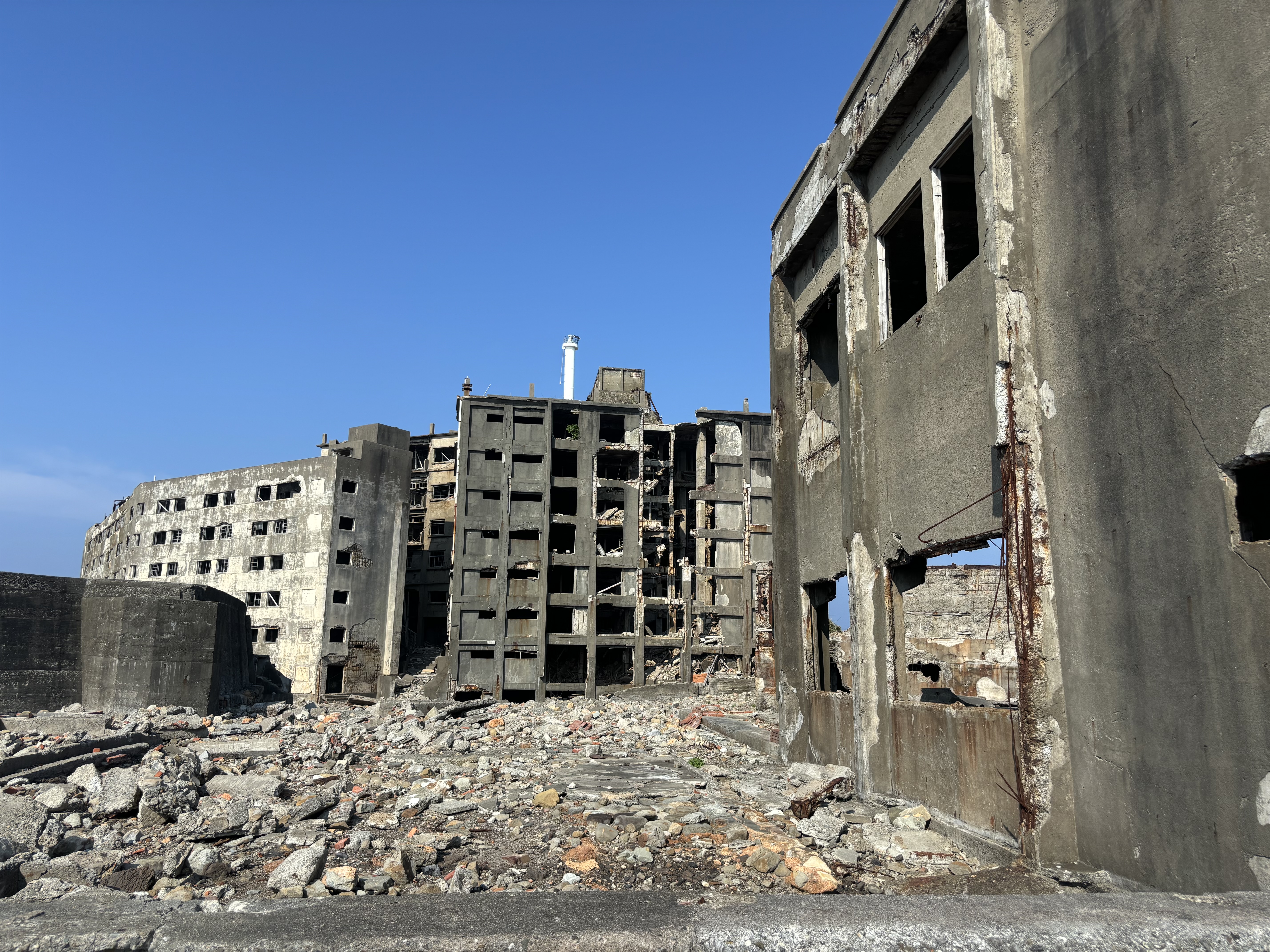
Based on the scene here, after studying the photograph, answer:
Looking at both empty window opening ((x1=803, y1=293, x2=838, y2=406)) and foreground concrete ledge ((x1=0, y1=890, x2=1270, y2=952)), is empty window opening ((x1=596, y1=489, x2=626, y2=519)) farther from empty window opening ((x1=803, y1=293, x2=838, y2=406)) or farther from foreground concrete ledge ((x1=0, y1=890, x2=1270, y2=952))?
foreground concrete ledge ((x1=0, y1=890, x2=1270, y2=952))

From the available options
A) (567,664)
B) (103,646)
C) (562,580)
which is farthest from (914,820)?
(562,580)

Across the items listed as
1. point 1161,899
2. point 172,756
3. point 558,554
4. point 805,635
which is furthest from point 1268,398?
point 558,554

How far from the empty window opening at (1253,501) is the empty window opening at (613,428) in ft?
111

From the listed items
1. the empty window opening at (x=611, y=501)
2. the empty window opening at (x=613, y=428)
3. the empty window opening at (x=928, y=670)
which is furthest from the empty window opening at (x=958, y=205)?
the empty window opening at (x=613, y=428)

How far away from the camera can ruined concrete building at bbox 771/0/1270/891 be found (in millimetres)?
4348

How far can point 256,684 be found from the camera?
2673cm

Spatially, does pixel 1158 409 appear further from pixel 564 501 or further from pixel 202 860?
pixel 564 501

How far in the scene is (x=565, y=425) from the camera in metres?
38.8

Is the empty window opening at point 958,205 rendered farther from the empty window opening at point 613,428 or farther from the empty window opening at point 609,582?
the empty window opening at point 613,428

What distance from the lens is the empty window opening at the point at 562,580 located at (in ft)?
121

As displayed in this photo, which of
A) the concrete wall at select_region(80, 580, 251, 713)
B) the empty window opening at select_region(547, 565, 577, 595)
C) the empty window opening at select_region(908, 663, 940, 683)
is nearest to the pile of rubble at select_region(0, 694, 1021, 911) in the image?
the empty window opening at select_region(908, 663, 940, 683)

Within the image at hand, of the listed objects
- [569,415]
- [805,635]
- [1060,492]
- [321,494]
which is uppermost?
[569,415]

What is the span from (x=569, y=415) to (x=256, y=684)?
17.4 meters

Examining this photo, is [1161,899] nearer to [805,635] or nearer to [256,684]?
[805,635]
